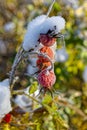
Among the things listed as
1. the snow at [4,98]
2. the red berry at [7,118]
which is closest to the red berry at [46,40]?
the snow at [4,98]

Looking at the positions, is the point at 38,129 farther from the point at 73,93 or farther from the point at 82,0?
the point at 82,0

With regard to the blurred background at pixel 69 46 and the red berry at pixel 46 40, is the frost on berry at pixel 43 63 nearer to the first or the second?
the red berry at pixel 46 40

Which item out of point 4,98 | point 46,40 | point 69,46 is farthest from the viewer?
point 69,46

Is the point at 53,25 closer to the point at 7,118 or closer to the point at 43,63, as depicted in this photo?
the point at 43,63

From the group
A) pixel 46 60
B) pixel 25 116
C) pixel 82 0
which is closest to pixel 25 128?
pixel 25 116

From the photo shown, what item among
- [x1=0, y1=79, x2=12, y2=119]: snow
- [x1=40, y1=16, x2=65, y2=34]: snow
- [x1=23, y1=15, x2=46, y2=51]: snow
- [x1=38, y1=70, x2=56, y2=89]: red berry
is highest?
[x1=40, y1=16, x2=65, y2=34]: snow

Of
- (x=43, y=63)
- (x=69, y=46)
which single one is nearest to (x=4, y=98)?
(x=43, y=63)

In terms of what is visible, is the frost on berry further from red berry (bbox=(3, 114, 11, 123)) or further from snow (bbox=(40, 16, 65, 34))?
red berry (bbox=(3, 114, 11, 123))

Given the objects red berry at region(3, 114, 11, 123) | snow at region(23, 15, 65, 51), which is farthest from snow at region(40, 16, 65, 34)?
red berry at region(3, 114, 11, 123)

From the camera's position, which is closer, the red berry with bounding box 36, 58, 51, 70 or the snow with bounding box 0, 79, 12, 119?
the red berry with bounding box 36, 58, 51, 70
